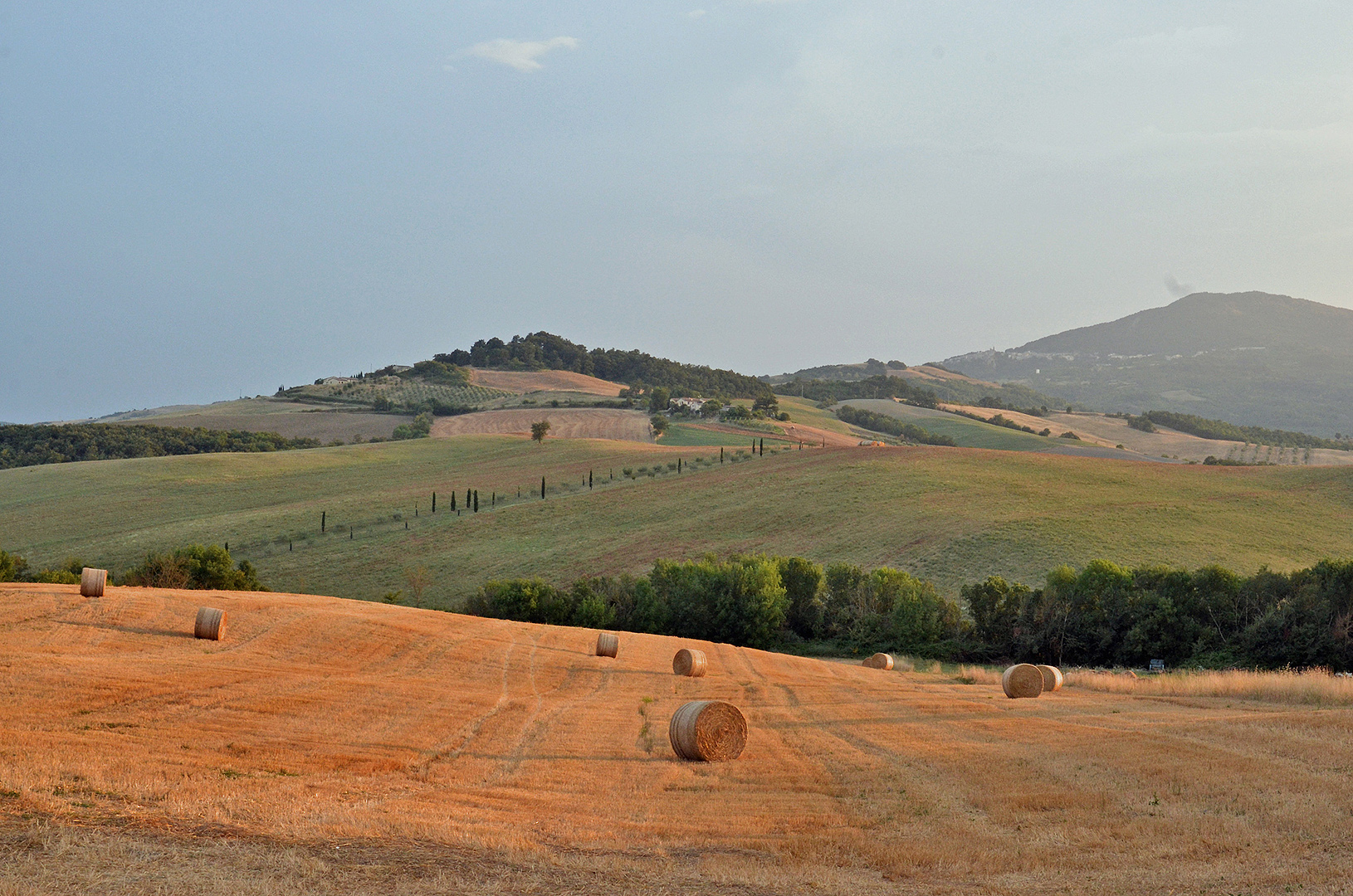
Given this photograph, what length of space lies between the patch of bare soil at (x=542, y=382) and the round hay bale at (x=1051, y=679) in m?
139

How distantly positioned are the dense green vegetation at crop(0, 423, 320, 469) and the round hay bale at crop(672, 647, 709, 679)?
101491mm

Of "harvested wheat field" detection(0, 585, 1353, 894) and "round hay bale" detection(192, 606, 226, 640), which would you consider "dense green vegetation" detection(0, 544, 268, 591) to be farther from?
"round hay bale" detection(192, 606, 226, 640)

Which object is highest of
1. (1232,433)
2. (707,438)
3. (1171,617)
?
(1232,433)

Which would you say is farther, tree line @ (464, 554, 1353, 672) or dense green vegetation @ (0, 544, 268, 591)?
dense green vegetation @ (0, 544, 268, 591)

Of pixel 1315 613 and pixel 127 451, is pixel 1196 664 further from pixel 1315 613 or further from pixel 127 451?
pixel 127 451

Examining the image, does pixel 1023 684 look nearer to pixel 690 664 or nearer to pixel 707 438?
pixel 690 664

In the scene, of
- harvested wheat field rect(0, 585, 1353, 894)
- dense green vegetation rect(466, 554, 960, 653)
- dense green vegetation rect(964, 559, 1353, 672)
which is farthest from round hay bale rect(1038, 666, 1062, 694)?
dense green vegetation rect(466, 554, 960, 653)

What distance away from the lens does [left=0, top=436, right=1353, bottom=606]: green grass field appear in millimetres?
56344

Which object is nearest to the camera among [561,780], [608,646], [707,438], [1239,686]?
[561,780]

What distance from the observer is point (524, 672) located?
2439 cm

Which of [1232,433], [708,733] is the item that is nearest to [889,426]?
[1232,433]

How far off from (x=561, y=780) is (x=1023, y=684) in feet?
49.9

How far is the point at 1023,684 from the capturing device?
83.9 feet

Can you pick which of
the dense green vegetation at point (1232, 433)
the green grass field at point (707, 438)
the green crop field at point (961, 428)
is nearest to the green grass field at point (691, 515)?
the green grass field at point (707, 438)
